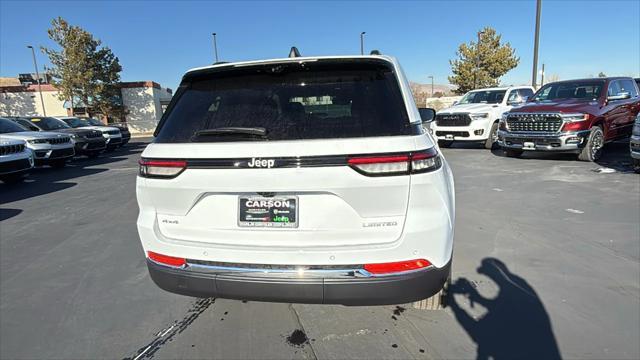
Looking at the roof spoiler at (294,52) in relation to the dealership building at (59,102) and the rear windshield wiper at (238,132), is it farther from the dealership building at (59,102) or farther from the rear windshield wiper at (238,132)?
the dealership building at (59,102)

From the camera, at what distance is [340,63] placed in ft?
6.97

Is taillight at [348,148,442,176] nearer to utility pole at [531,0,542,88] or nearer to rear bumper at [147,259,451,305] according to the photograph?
rear bumper at [147,259,451,305]

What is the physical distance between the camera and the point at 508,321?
241 cm

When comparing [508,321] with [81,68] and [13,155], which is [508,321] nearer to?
[13,155]

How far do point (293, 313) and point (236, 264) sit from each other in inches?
35.1

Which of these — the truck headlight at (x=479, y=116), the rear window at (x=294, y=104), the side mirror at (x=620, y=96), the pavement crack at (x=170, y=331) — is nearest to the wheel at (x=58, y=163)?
the pavement crack at (x=170, y=331)

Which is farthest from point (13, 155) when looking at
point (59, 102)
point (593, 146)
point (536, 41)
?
point (59, 102)

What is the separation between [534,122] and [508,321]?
7.48m

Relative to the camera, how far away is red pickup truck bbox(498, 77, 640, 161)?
795 cm

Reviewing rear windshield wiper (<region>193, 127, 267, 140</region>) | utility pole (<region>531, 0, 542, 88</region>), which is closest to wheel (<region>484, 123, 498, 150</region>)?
utility pole (<region>531, 0, 542, 88</region>)

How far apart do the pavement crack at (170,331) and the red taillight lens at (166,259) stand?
618 mm

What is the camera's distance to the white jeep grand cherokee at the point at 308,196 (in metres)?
1.80

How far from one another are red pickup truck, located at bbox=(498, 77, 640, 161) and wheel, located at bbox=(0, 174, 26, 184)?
11.8 m

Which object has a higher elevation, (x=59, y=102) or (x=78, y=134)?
(x=59, y=102)
